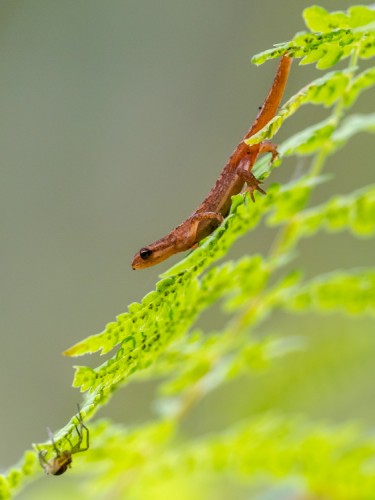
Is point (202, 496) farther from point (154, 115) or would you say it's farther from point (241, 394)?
point (154, 115)

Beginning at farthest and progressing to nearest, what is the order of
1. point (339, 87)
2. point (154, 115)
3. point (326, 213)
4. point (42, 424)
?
point (154, 115) → point (42, 424) → point (326, 213) → point (339, 87)

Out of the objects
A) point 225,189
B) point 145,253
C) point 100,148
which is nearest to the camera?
point 225,189

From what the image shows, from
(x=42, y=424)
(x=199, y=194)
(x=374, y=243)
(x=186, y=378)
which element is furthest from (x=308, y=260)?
(x=186, y=378)

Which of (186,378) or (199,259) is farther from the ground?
(186,378)

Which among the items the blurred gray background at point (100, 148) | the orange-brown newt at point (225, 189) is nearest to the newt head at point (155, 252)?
the orange-brown newt at point (225, 189)

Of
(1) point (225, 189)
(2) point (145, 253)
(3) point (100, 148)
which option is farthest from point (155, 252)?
(3) point (100, 148)

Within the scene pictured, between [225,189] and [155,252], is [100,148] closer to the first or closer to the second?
[155,252]
